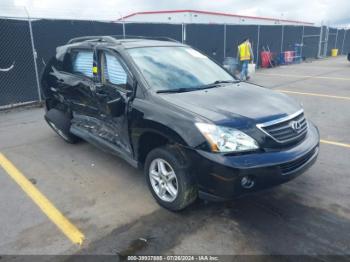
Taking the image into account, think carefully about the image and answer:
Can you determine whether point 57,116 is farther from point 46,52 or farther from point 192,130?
point 46,52

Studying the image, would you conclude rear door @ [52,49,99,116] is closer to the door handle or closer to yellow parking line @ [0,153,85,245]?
the door handle

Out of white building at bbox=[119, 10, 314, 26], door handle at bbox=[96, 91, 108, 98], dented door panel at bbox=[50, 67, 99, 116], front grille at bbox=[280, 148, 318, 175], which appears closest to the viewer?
front grille at bbox=[280, 148, 318, 175]

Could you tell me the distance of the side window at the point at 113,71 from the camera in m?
3.80

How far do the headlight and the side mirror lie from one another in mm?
1156

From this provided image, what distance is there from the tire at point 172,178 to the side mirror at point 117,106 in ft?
2.17

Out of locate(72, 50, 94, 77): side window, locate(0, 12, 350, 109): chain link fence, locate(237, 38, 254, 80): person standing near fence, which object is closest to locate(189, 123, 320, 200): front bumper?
locate(72, 50, 94, 77): side window

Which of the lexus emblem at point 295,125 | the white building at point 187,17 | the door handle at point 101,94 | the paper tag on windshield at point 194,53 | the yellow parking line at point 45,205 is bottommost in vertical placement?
the yellow parking line at point 45,205

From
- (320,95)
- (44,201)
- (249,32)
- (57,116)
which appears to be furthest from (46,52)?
(249,32)

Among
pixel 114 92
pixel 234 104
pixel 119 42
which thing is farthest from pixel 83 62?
pixel 234 104

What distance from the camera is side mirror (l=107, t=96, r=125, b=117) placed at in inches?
145

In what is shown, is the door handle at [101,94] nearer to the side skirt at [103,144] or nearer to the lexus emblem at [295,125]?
the side skirt at [103,144]

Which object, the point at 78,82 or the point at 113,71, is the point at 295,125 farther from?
the point at 78,82

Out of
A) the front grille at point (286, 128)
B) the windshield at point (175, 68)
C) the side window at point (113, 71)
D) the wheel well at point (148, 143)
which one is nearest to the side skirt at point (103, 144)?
the wheel well at point (148, 143)

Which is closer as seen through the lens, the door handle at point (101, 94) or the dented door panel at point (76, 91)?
the door handle at point (101, 94)
